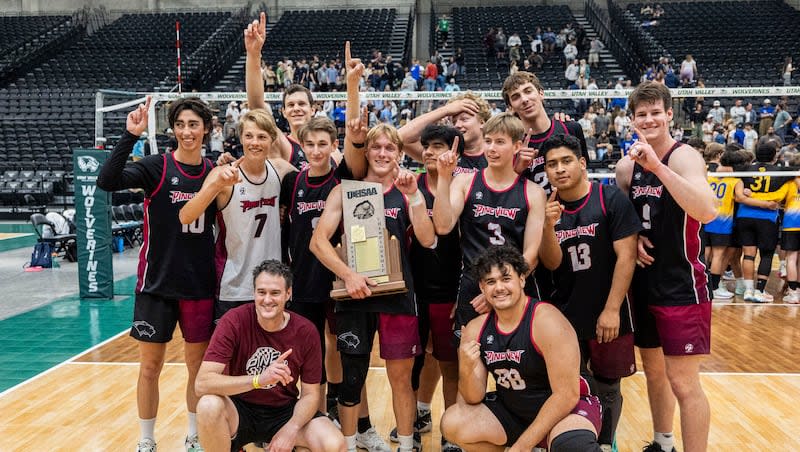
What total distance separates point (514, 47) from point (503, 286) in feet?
59.1

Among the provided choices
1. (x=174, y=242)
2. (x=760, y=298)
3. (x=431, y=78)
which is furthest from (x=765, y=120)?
(x=174, y=242)

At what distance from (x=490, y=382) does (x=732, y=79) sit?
15.4 metres

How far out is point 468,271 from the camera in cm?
369

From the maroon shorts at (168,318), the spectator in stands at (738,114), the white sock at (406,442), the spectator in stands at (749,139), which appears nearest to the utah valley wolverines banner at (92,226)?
the maroon shorts at (168,318)

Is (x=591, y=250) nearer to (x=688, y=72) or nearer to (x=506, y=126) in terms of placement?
(x=506, y=126)

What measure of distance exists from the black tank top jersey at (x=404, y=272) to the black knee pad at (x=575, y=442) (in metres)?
1.07

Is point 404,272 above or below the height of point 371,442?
above

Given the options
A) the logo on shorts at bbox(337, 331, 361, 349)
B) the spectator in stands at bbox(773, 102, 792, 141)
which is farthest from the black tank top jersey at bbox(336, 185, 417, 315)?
the spectator in stands at bbox(773, 102, 792, 141)

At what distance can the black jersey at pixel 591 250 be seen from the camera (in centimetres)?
358

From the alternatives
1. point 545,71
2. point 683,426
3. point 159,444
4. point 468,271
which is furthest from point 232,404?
point 545,71

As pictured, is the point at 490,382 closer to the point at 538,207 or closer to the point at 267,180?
the point at 538,207

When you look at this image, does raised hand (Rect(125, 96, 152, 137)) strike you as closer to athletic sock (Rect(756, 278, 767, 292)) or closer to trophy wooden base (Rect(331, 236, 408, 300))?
trophy wooden base (Rect(331, 236, 408, 300))

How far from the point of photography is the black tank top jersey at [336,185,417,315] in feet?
12.5

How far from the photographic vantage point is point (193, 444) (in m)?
3.95
